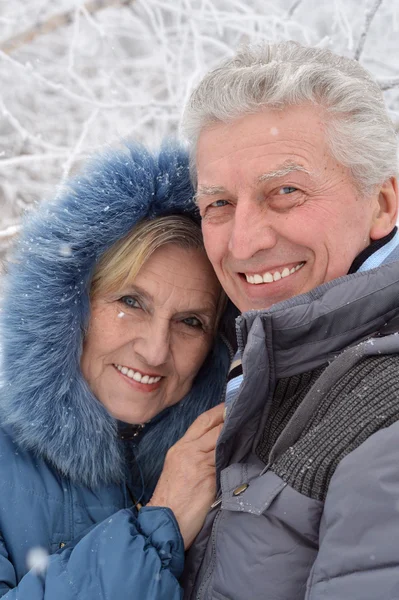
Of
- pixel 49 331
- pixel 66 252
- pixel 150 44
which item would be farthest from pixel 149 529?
pixel 150 44

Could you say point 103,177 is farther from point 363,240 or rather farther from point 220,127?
point 363,240

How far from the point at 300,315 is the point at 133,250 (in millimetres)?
904

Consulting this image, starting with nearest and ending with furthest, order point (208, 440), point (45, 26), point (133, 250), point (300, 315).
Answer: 1. point (300, 315)
2. point (208, 440)
3. point (133, 250)
4. point (45, 26)

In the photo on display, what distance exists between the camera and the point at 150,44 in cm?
604

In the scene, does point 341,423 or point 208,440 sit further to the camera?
point 208,440

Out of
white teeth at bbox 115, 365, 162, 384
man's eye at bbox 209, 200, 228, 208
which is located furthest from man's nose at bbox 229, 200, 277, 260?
white teeth at bbox 115, 365, 162, 384

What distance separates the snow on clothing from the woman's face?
0.64 meters

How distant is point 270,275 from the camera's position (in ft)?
6.18

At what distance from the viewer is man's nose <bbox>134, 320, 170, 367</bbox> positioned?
2.28 meters

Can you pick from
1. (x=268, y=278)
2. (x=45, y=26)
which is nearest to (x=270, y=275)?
(x=268, y=278)

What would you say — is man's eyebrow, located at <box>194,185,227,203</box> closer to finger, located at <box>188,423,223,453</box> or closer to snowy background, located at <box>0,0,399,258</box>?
finger, located at <box>188,423,223,453</box>

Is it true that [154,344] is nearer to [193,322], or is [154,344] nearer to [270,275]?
[193,322]

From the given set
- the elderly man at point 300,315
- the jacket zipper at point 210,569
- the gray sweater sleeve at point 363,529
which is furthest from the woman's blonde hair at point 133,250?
the gray sweater sleeve at point 363,529

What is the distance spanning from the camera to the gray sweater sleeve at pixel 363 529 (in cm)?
109
